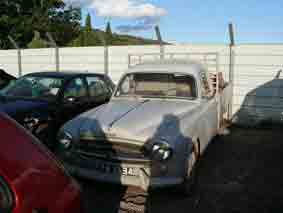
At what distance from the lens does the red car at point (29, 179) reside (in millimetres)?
1497

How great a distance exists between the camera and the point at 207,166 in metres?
5.47

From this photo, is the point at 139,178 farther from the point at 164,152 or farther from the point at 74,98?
the point at 74,98

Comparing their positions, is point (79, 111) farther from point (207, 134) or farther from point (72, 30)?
point (72, 30)

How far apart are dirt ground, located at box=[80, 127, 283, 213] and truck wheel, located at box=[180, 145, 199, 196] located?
4.7 inches

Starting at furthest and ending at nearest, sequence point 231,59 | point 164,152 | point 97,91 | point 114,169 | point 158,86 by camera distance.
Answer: point 231,59 < point 97,91 < point 158,86 < point 114,169 < point 164,152

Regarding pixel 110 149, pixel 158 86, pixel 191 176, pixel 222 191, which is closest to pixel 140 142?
pixel 110 149

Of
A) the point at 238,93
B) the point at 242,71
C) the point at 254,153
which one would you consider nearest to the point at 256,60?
the point at 242,71

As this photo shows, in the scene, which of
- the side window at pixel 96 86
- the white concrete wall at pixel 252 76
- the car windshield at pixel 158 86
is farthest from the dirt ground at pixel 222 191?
the side window at pixel 96 86

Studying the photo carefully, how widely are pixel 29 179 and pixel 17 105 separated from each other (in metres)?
4.03

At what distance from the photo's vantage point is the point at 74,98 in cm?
597

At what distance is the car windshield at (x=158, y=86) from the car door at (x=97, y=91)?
3.62 feet

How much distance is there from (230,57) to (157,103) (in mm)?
4687

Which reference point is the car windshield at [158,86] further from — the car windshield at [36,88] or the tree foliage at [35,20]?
the tree foliage at [35,20]

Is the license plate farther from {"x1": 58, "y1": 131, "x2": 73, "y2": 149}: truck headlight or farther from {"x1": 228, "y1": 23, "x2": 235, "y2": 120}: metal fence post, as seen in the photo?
{"x1": 228, "y1": 23, "x2": 235, "y2": 120}: metal fence post
